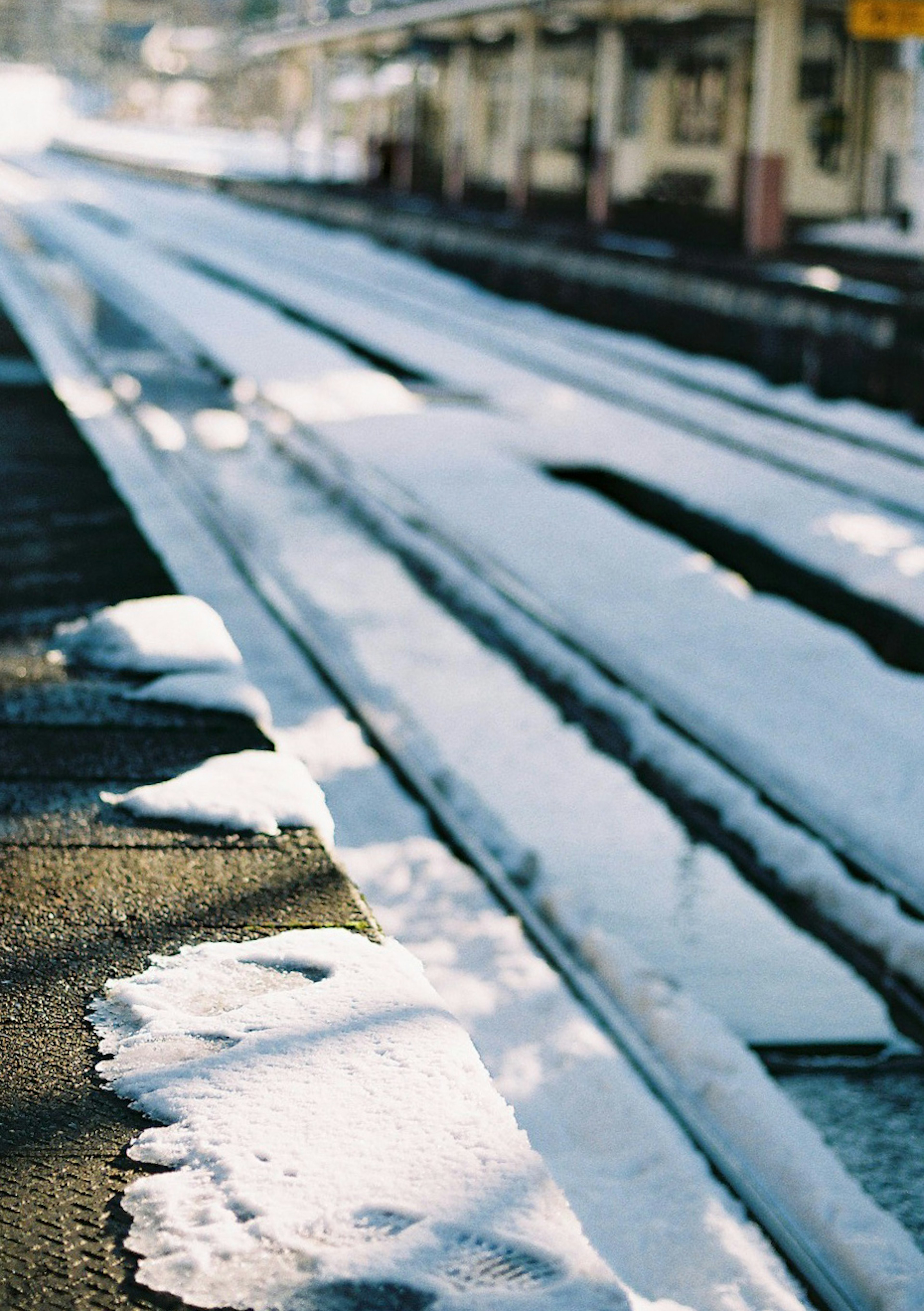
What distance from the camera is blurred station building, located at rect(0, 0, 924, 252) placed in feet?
74.9

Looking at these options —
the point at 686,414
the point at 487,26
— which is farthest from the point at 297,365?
the point at 487,26

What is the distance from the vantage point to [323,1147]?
277 centimetres

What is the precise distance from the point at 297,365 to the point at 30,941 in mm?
14102

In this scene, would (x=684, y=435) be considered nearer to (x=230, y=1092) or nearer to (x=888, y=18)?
(x=888, y=18)

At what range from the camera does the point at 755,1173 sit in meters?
3.69

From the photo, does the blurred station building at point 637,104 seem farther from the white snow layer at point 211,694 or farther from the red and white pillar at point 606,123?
the white snow layer at point 211,694

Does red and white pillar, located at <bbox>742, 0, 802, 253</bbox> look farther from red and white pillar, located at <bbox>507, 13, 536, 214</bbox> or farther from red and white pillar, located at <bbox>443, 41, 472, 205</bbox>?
red and white pillar, located at <bbox>443, 41, 472, 205</bbox>

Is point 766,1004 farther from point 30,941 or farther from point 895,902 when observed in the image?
point 30,941

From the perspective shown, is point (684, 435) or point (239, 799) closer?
point (239, 799)

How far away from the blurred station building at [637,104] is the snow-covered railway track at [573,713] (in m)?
6.82

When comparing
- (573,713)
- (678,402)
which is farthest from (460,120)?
(573,713)

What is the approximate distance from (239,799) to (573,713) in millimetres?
2770

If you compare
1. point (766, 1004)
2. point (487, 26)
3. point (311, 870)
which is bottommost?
point (766, 1004)

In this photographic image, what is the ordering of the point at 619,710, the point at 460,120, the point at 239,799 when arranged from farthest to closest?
the point at 460,120 < the point at 619,710 < the point at 239,799
